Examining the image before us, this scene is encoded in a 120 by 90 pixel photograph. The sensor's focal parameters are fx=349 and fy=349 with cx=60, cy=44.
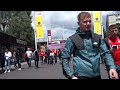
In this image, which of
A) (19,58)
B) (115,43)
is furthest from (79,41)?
(19,58)

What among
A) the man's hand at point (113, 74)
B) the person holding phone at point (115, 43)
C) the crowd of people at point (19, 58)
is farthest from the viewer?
the crowd of people at point (19, 58)

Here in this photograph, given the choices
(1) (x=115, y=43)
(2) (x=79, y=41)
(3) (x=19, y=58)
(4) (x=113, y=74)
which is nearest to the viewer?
(4) (x=113, y=74)

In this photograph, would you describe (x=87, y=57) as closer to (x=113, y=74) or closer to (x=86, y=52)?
(x=86, y=52)

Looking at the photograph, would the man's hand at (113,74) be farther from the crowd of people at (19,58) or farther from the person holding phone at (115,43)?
the crowd of people at (19,58)

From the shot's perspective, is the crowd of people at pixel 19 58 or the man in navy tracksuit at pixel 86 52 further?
the crowd of people at pixel 19 58

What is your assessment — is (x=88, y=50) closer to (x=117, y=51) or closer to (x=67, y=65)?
(x=67, y=65)

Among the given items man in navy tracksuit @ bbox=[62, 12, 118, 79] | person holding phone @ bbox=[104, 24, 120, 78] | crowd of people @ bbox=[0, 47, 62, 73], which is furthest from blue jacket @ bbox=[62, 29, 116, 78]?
crowd of people @ bbox=[0, 47, 62, 73]

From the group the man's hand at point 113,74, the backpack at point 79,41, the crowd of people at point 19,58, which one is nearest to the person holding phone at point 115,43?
the backpack at point 79,41

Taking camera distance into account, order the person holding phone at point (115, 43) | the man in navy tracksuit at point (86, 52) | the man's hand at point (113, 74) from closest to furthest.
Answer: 1. the man's hand at point (113, 74)
2. the man in navy tracksuit at point (86, 52)
3. the person holding phone at point (115, 43)

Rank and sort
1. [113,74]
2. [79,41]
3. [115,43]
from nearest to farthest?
[113,74] < [79,41] < [115,43]

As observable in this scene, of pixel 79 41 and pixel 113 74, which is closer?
pixel 113 74
